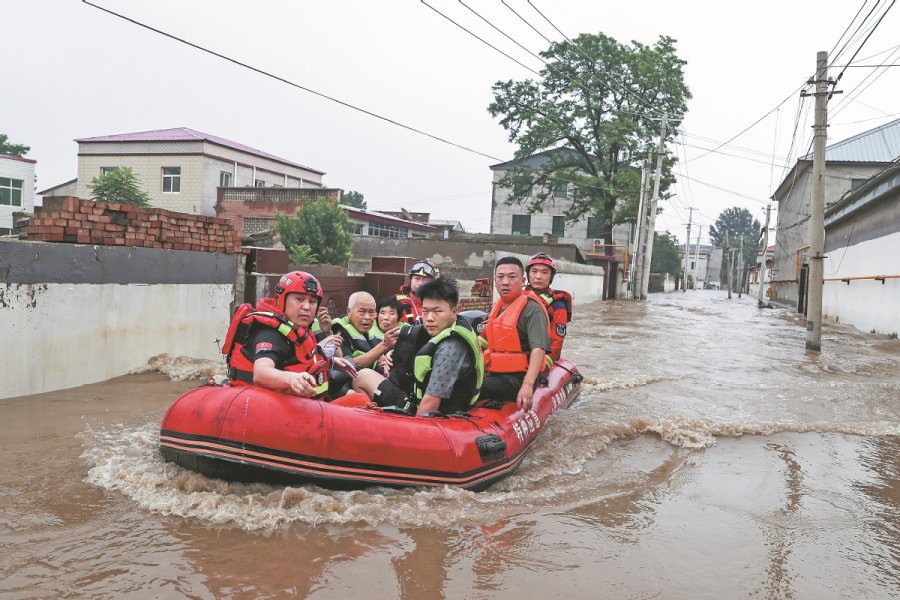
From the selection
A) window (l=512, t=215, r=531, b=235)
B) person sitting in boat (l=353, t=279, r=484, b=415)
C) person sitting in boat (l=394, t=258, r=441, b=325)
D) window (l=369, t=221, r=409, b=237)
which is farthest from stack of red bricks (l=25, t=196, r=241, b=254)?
window (l=512, t=215, r=531, b=235)

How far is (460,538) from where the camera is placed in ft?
12.5

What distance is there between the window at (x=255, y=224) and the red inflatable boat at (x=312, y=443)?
1034 inches

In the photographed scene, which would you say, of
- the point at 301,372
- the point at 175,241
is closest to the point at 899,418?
the point at 301,372

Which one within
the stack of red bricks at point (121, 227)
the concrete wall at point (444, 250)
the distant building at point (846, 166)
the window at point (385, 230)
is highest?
the distant building at point (846, 166)

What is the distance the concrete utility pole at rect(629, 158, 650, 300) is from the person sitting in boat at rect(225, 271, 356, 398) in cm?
2859

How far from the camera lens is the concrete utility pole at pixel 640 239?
104ft

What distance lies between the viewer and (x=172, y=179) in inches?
1256

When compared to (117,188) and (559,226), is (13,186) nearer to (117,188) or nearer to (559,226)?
(117,188)

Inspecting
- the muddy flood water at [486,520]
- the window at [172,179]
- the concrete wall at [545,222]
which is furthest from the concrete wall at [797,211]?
the window at [172,179]

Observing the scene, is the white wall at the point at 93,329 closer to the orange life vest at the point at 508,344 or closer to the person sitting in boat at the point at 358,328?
the person sitting in boat at the point at 358,328

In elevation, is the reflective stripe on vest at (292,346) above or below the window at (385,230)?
below

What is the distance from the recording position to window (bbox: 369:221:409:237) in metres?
35.7

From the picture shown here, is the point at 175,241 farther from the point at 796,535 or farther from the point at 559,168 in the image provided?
the point at 559,168

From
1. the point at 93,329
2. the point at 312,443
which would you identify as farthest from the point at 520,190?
the point at 312,443
